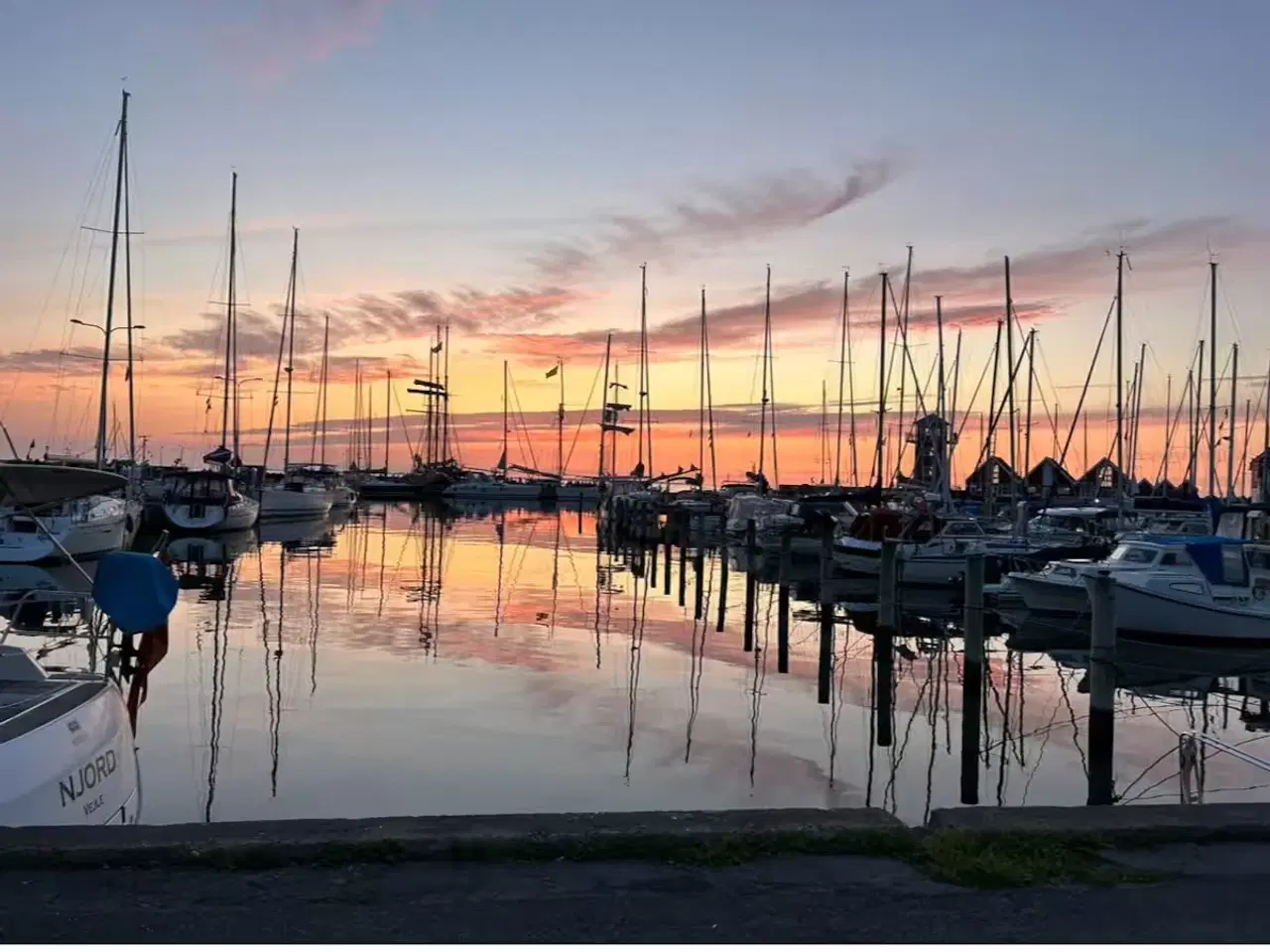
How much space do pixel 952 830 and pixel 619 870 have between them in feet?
6.51

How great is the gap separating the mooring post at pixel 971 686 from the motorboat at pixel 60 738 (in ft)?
29.2

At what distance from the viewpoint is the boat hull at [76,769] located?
342 inches

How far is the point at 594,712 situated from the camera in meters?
17.9

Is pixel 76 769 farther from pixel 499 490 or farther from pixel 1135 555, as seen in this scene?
pixel 499 490

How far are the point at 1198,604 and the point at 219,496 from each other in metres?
47.8

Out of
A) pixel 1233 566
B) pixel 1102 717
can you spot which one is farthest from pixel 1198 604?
pixel 1102 717

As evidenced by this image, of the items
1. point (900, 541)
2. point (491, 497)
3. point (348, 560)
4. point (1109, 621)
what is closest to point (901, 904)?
point (1109, 621)

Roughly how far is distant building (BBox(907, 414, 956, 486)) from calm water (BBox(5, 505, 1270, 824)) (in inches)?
1088

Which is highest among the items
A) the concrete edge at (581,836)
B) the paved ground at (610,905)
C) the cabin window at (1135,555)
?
the cabin window at (1135,555)

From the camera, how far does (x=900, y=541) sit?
1485 inches

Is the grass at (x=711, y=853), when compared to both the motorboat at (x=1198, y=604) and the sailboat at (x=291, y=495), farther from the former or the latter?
the sailboat at (x=291, y=495)

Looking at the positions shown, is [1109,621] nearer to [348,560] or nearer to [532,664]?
[532,664]

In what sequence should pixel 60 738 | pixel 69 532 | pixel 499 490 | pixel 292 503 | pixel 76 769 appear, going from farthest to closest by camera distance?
pixel 499 490 → pixel 292 503 → pixel 69 532 → pixel 76 769 → pixel 60 738

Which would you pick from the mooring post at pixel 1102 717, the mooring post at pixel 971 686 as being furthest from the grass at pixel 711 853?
the mooring post at pixel 1102 717
